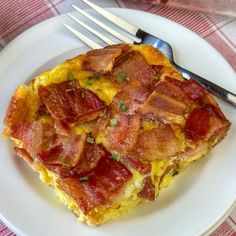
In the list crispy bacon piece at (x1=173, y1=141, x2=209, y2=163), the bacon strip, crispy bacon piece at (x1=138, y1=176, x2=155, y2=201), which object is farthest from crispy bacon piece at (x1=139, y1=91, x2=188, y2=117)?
Answer: crispy bacon piece at (x1=138, y1=176, x2=155, y2=201)

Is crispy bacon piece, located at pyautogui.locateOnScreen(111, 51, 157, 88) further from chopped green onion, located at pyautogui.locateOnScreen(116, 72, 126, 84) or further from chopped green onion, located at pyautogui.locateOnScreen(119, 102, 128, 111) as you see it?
chopped green onion, located at pyautogui.locateOnScreen(119, 102, 128, 111)

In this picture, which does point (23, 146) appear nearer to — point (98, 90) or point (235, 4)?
point (98, 90)

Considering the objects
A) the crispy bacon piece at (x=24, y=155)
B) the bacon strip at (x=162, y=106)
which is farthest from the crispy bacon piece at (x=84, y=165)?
the bacon strip at (x=162, y=106)

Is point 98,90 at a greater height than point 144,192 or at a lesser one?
greater

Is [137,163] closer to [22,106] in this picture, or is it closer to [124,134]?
[124,134]

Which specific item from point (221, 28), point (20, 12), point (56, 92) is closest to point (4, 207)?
point (56, 92)
